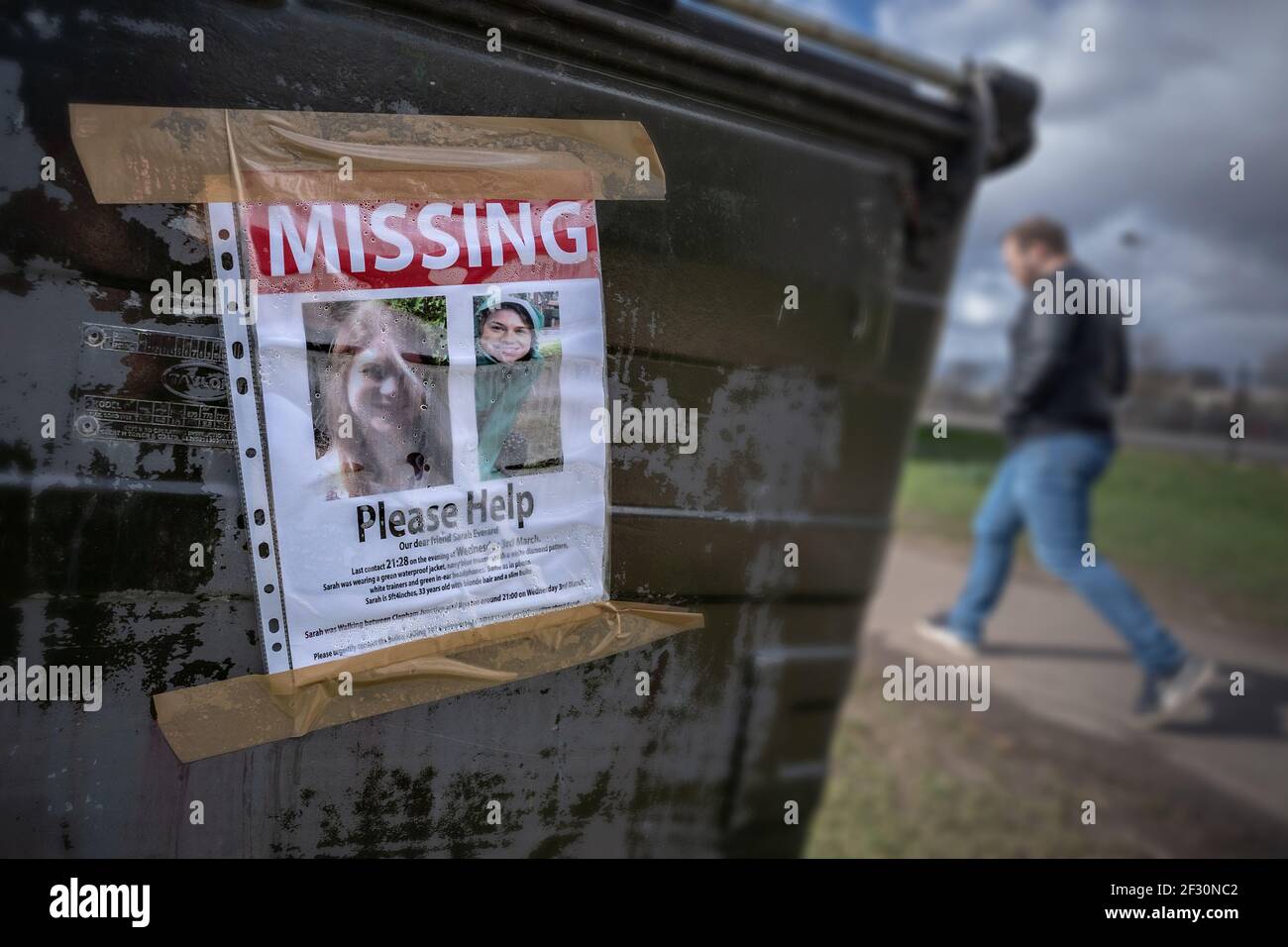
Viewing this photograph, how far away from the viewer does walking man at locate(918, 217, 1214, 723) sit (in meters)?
3.15

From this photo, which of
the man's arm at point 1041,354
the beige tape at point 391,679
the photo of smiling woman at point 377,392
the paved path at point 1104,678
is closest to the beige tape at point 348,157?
the photo of smiling woman at point 377,392

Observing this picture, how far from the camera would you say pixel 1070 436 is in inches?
129

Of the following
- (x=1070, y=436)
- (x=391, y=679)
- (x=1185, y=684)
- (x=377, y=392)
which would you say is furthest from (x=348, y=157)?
(x=1185, y=684)

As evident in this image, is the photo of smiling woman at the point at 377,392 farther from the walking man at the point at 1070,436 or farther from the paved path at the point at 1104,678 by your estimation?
the walking man at the point at 1070,436

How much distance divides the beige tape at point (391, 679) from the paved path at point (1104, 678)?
3.63 feet

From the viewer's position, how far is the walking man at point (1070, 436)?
315 cm

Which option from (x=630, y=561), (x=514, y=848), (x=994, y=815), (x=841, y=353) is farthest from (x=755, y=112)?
(x=994, y=815)

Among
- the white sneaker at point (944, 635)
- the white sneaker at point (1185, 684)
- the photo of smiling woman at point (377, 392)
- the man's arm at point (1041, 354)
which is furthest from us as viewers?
the white sneaker at point (944, 635)

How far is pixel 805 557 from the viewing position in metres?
1.76

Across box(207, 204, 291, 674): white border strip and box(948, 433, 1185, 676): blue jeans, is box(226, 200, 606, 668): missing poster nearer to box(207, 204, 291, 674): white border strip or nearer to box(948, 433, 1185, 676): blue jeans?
box(207, 204, 291, 674): white border strip

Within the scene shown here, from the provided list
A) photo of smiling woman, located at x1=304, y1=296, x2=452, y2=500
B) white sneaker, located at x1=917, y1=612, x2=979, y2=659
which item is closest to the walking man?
white sneaker, located at x1=917, y1=612, x2=979, y2=659

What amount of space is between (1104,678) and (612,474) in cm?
356

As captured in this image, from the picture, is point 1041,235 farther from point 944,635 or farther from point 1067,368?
point 944,635
